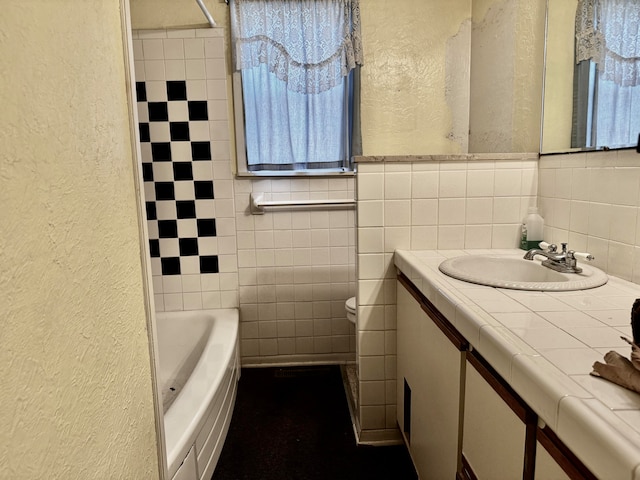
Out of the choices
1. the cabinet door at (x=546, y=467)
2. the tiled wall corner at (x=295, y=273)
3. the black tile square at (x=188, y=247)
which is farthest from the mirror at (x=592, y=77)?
the black tile square at (x=188, y=247)

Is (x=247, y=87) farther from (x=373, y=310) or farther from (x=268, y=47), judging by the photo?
(x=373, y=310)

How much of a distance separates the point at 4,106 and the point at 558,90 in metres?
1.70

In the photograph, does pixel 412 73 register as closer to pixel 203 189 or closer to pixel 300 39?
pixel 300 39

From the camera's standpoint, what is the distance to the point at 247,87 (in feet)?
7.66

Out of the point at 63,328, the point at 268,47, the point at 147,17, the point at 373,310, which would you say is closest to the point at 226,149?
the point at 268,47

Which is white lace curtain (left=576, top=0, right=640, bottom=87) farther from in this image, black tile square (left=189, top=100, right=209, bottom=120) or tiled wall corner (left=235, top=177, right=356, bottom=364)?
black tile square (left=189, top=100, right=209, bottom=120)

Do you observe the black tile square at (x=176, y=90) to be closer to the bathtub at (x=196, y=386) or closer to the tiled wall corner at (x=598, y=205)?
the bathtub at (x=196, y=386)

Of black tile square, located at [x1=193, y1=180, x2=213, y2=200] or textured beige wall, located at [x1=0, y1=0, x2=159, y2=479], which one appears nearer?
textured beige wall, located at [x1=0, y1=0, x2=159, y2=479]

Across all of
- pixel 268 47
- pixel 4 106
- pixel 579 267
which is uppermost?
pixel 268 47

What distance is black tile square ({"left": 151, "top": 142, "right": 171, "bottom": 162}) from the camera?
2.34 meters

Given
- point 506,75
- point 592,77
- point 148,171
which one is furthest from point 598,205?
point 148,171

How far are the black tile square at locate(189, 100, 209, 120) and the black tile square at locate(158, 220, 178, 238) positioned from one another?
0.58 m

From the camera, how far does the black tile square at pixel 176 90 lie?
2289 mm

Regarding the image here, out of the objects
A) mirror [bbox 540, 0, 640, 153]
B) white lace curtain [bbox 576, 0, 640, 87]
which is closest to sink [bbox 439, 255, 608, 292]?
mirror [bbox 540, 0, 640, 153]
